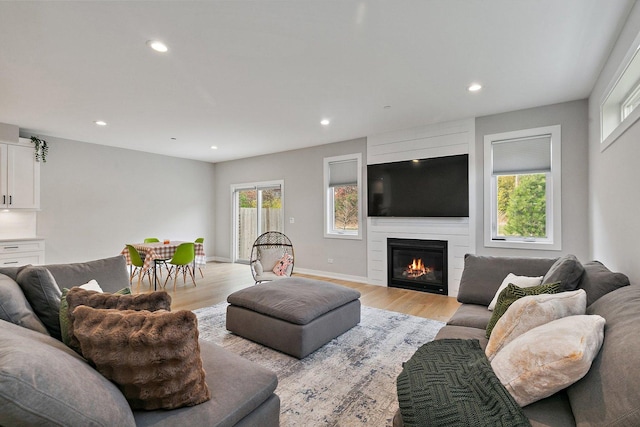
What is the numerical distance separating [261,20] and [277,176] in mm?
4665

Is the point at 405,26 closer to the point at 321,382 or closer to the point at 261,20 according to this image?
the point at 261,20

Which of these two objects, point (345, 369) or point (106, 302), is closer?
point (106, 302)

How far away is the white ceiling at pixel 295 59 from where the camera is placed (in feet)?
6.96

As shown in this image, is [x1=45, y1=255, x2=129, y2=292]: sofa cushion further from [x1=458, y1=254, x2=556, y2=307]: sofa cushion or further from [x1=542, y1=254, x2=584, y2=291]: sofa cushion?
[x1=542, y1=254, x2=584, y2=291]: sofa cushion

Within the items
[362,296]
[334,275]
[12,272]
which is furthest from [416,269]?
[12,272]

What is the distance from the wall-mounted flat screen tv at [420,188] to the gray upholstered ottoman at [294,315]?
7.36 ft

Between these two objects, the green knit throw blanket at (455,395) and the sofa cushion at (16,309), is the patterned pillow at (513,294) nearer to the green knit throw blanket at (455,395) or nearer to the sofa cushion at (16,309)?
the green knit throw blanket at (455,395)

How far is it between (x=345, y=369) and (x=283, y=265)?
7.47ft

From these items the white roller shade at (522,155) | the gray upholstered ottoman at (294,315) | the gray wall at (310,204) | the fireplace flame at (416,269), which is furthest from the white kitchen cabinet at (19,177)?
the white roller shade at (522,155)

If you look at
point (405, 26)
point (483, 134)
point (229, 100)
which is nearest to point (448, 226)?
point (483, 134)

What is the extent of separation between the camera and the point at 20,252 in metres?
4.76

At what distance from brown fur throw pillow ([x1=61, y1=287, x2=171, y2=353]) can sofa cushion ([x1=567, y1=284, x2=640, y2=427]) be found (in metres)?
1.55

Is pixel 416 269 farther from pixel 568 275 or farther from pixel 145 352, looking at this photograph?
pixel 145 352

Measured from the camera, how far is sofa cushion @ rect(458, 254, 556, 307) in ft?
8.34
